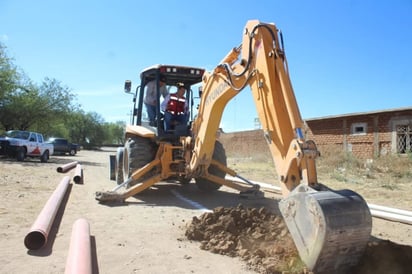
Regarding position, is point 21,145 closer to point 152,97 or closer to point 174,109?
point 152,97

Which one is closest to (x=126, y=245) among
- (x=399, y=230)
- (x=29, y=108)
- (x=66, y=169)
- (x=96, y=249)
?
(x=96, y=249)

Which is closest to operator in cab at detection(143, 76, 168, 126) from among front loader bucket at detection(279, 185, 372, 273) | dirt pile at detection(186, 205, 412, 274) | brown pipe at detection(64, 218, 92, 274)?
dirt pile at detection(186, 205, 412, 274)

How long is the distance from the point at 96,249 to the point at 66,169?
→ 1164 cm

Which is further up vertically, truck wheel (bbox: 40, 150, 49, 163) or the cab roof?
the cab roof

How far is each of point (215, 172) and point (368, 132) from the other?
12.2 meters

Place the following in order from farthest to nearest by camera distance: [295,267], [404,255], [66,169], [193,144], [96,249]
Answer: [66,169] < [193,144] < [96,249] < [404,255] < [295,267]

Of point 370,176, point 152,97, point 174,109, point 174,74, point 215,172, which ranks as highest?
point 174,74

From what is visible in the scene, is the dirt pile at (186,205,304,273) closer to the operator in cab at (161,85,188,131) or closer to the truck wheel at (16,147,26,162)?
the operator in cab at (161,85,188,131)

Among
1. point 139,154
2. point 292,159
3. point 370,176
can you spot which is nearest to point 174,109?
point 139,154

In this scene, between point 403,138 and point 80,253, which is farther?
point 403,138

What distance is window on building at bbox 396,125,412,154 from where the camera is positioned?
1636 centimetres

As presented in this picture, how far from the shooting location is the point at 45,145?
22.7 meters

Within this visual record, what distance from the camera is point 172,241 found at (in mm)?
4949

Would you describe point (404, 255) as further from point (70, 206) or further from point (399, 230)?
point (70, 206)
